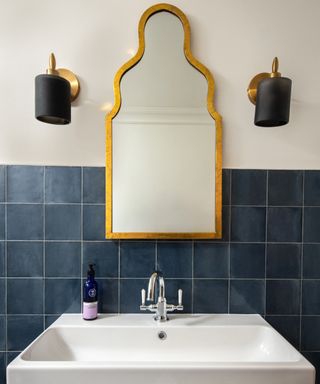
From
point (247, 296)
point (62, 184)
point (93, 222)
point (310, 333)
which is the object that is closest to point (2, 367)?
point (93, 222)

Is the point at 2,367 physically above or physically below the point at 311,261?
below

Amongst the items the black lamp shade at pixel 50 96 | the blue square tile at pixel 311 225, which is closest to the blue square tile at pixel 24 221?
the black lamp shade at pixel 50 96

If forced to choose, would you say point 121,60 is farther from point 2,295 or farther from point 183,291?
point 2,295

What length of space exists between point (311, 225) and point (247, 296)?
452 mm

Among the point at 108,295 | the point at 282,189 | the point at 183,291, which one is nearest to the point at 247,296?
the point at 183,291

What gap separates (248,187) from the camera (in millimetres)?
1283

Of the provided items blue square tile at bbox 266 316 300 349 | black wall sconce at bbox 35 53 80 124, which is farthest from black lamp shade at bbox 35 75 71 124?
blue square tile at bbox 266 316 300 349

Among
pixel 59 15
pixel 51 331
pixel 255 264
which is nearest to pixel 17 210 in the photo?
pixel 51 331

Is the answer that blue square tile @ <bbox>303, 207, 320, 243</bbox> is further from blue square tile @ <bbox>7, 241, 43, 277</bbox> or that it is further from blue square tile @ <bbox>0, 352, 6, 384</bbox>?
blue square tile @ <bbox>0, 352, 6, 384</bbox>

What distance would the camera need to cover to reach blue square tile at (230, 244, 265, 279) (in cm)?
128

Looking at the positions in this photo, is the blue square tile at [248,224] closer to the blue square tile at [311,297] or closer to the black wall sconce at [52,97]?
the blue square tile at [311,297]

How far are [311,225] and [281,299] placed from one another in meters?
0.38

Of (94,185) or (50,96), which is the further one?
(94,185)

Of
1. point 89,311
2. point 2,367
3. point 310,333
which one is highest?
point 89,311
